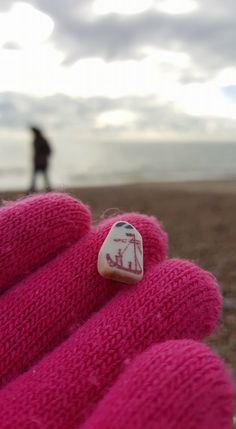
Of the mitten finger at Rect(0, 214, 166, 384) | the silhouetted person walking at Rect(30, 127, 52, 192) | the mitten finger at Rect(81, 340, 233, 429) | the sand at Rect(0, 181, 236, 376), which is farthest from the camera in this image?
the silhouetted person walking at Rect(30, 127, 52, 192)

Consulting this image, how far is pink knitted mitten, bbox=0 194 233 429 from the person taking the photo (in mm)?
894

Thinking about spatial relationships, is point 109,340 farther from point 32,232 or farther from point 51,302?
point 32,232

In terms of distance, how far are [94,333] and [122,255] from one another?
15 cm

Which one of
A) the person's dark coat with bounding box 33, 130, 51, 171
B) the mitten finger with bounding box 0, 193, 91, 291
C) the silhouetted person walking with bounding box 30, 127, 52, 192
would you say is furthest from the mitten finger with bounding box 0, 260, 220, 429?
the person's dark coat with bounding box 33, 130, 51, 171

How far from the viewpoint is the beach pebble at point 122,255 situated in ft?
3.68

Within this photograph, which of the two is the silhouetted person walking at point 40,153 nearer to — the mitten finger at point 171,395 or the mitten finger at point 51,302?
the mitten finger at point 51,302

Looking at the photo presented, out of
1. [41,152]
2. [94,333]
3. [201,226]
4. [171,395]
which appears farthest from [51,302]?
[41,152]

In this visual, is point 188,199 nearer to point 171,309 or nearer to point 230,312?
point 230,312

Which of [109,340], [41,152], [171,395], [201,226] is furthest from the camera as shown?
[41,152]

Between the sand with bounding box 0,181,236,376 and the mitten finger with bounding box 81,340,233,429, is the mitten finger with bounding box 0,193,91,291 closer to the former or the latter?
the sand with bounding box 0,181,236,376

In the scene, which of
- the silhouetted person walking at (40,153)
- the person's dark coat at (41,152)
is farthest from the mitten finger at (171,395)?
the person's dark coat at (41,152)

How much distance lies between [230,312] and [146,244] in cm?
239

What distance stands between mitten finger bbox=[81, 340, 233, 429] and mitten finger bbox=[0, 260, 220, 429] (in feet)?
0.25

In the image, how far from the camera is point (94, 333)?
108 cm
